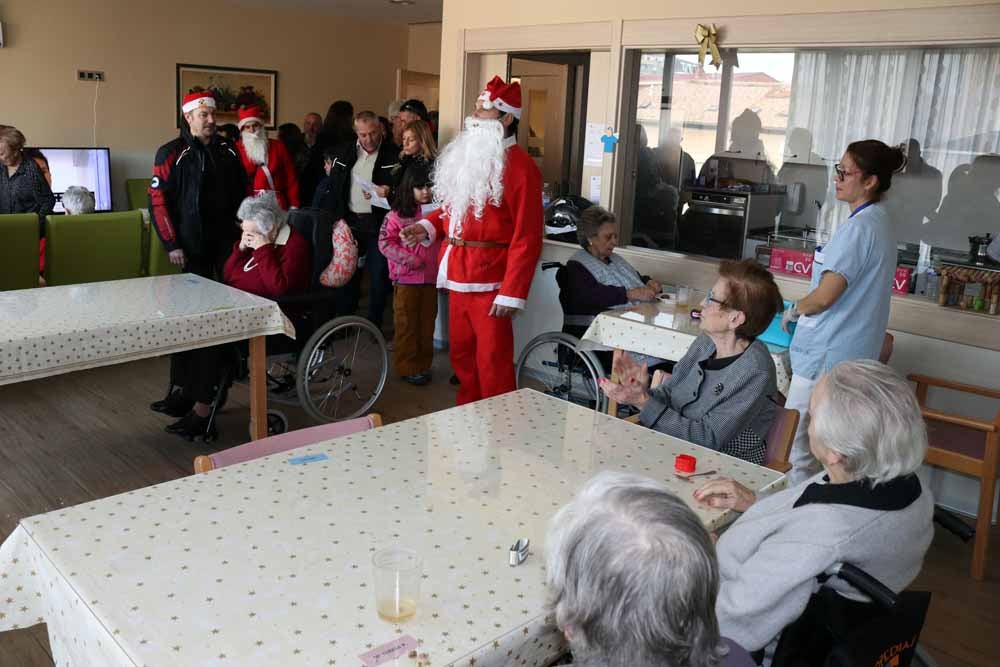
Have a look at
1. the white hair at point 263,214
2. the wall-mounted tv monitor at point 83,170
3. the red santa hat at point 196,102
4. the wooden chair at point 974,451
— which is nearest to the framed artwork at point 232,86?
the wall-mounted tv monitor at point 83,170

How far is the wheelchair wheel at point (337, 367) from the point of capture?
367 cm

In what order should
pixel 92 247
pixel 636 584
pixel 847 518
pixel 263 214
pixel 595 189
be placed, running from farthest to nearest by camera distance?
1. pixel 595 189
2. pixel 92 247
3. pixel 263 214
4. pixel 847 518
5. pixel 636 584

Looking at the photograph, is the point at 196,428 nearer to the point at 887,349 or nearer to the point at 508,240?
the point at 508,240

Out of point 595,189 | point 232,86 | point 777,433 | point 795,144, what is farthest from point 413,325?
point 232,86

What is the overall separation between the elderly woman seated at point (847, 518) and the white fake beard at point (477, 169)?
7.78 feet

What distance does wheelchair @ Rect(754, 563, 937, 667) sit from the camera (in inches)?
49.0

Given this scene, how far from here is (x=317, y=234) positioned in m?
3.74

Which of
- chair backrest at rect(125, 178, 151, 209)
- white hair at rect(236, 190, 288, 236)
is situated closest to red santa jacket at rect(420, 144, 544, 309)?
white hair at rect(236, 190, 288, 236)

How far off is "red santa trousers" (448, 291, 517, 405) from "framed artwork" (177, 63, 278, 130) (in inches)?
185

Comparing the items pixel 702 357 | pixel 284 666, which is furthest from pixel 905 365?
pixel 284 666

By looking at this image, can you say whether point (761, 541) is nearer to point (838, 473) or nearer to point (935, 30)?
point (838, 473)

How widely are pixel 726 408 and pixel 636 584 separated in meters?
1.38

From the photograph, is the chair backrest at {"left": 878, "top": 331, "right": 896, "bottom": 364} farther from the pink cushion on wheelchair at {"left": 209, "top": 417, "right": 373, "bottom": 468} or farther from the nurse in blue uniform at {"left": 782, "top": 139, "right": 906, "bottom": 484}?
the pink cushion on wheelchair at {"left": 209, "top": 417, "right": 373, "bottom": 468}

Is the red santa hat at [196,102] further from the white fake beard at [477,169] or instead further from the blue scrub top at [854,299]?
the blue scrub top at [854,299]
